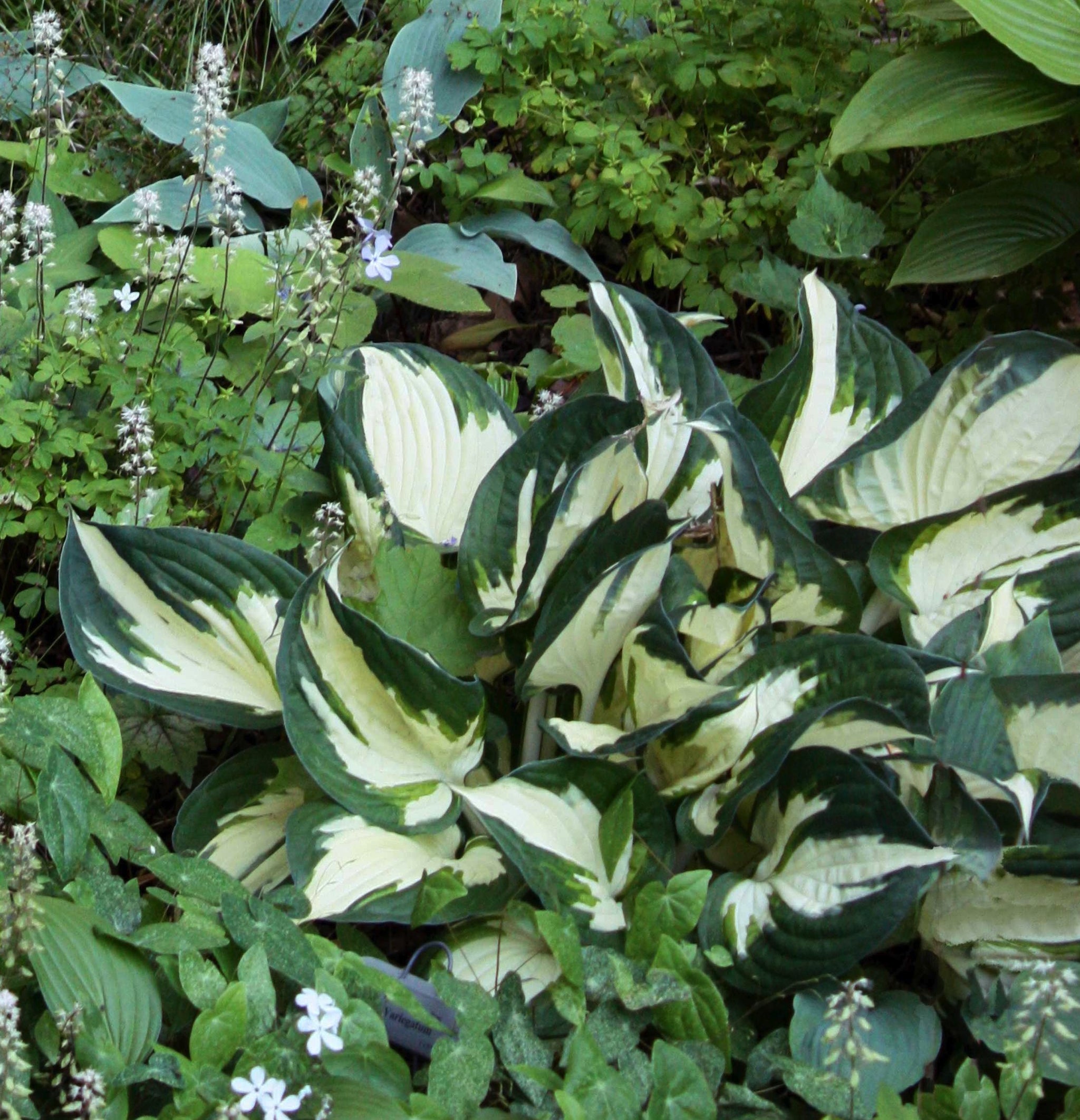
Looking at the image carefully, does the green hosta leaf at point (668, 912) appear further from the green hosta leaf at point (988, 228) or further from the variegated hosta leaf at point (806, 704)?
the green hosta leaf at point (988, 228)

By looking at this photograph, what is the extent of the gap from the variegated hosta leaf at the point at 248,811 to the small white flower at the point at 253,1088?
52 cm

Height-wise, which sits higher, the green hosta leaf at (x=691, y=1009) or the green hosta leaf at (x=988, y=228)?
the green hosta leaf at (x=988, y=228)

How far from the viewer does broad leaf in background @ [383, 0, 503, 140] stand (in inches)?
105

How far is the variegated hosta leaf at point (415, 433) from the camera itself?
1.73 meters

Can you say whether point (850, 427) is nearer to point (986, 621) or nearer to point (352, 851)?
point (986, 621)

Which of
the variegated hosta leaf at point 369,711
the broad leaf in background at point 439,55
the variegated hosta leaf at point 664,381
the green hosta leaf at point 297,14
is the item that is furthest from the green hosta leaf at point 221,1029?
the green hosta leaf at point 297,14

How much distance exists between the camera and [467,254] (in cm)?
256

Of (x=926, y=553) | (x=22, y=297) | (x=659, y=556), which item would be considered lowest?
(x=926, y=553)

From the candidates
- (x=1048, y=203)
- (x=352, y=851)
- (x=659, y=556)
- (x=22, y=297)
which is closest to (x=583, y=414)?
(x=659, y=556)

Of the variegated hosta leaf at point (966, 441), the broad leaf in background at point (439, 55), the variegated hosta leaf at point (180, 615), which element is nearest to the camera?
the variegated hosta leaf at point (180, 615)

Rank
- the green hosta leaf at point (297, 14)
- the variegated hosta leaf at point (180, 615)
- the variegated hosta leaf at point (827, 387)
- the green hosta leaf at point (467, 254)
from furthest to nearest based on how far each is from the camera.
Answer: the green hosta leaf at point (297, 14) → the green hosta leaf at point (467, 254) → the variegated hosta leaf at point (827, 387) → the variegated hosta leaf at point (180, 615)

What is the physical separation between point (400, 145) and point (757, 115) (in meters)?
1.20

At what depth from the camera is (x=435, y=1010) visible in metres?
1.29

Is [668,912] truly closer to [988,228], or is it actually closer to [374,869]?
[374,869]
